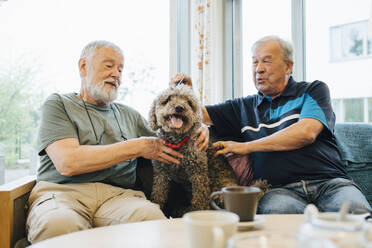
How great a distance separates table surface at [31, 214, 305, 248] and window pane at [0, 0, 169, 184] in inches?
70.3

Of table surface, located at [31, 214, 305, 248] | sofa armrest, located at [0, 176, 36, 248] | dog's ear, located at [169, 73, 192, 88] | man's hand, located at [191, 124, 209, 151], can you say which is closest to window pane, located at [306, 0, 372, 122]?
dog's ear, located at [169, 73, 192, 88]

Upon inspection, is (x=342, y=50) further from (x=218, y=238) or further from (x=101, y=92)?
(x=218, y=238)

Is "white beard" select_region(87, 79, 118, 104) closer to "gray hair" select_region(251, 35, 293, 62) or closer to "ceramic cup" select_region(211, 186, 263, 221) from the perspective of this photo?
"gray hair" select_region(251, 35, 293, 62)

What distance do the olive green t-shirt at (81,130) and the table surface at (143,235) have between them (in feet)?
2.70

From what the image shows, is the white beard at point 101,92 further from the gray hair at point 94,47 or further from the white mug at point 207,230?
the white mug at point 207,230

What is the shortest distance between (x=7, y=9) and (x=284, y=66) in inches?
76.9

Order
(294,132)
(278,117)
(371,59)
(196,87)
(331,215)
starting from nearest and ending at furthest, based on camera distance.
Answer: (331,215) → (294,132) → (278,117) → (371,59) → (196,87)

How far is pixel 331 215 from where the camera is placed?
595mm

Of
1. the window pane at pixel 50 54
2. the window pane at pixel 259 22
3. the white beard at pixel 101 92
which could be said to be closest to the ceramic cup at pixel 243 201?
the white beard at pixel 101 92

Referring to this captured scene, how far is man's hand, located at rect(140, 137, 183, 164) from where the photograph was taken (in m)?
1.63

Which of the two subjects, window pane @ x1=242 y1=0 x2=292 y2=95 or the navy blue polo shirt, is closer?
the navy blue polo shirt

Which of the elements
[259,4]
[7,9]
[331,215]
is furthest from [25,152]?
[259,4]

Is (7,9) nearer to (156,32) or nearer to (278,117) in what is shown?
(156,32)

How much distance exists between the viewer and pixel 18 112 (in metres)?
2.34
